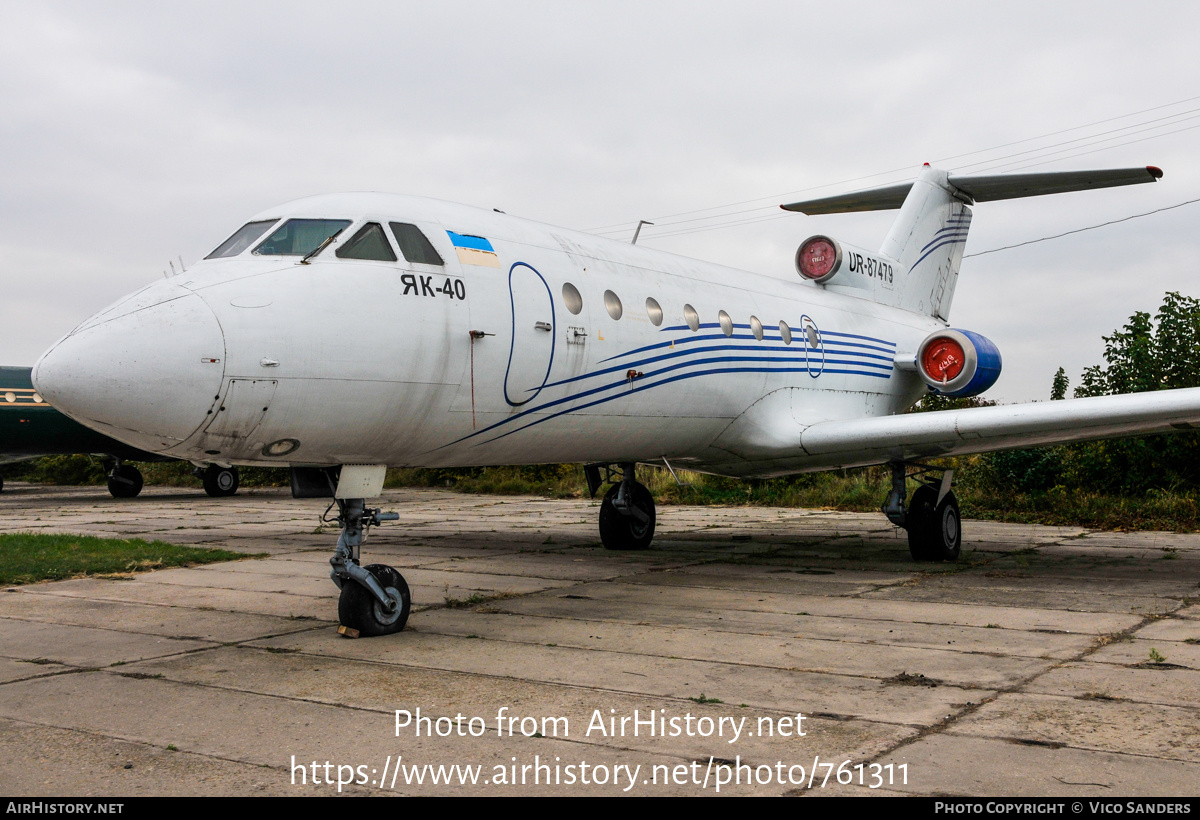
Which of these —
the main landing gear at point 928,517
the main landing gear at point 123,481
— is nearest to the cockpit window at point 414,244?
the main landing gear at point 928,517

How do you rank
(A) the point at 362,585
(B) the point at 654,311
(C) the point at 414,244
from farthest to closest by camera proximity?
1. (B) the point at 654,311
2. (C) the point at 414,244
3. (A) the point at 362,585

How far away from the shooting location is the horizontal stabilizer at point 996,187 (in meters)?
12.9

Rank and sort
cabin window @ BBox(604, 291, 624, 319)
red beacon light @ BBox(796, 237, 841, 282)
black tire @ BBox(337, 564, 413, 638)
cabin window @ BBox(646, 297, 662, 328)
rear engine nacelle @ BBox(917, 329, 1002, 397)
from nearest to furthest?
black tire @ BBox(337, 564, 413, 638) → cabin window @ BBox(604, 291, 624, 319) → cabin window @ BBox(646, 297, 662, 328) → rear engine nacelle @ BBox(917, 329, 1002, 397) → red beacon light @ BBox(796, 237, 841, 282)

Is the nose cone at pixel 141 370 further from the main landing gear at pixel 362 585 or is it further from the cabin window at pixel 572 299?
the cabin window at pixel 572 299

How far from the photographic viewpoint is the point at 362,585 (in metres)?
6.75

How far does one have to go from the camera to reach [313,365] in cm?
606

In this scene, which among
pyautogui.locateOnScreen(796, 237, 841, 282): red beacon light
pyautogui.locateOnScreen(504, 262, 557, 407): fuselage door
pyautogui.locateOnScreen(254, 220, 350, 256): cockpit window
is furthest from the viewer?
pyautogui.locateOnScreen(796, 237, 841, 282): red beacon light

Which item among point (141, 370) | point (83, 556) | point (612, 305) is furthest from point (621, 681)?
point (83, 556)

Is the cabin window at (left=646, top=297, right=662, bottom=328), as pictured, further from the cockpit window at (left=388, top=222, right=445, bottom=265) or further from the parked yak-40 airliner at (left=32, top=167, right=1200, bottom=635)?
the cockpit window at (left=388, top=222, right=445, bottom=265)

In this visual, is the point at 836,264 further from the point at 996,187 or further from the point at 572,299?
the point at 572,299

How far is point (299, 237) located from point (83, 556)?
6505 millimetres

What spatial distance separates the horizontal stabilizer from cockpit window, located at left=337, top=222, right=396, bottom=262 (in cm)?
1042

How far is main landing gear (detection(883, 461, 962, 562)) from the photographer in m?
10.9

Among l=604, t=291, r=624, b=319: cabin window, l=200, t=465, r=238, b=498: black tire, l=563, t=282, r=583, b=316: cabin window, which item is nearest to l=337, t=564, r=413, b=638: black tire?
l=563, t=282, r=583, b=316: cabin window
